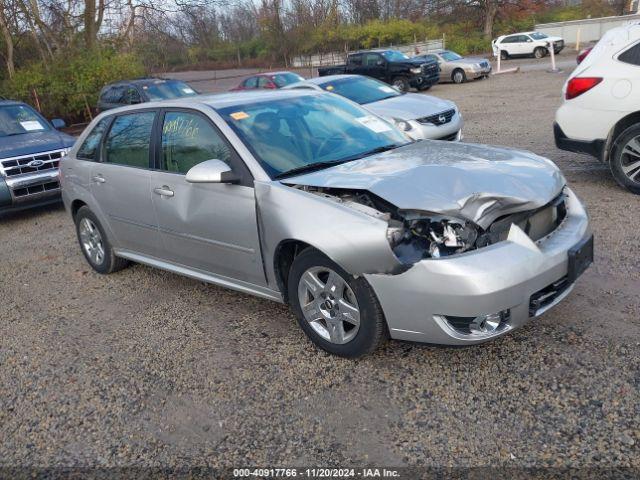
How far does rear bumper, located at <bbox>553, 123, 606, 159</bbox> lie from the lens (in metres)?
6.35

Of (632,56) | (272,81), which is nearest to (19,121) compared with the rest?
(632,56)

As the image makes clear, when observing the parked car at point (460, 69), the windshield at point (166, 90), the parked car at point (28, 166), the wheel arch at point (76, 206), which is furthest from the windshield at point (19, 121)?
the parked car at point (460, 69)

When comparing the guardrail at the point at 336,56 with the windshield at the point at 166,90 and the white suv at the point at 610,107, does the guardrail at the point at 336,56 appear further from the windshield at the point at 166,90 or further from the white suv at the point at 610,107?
the white suv at the point at 610,107

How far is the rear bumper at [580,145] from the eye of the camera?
635 cm

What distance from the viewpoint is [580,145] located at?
21.2 feet

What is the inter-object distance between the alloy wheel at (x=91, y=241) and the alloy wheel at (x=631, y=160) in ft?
17.8

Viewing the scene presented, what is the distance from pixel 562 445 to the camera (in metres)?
2.74

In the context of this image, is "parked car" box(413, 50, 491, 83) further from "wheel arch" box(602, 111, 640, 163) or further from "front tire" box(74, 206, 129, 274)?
"front tire" box(74, 206, 129, 274)

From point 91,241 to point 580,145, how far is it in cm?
527

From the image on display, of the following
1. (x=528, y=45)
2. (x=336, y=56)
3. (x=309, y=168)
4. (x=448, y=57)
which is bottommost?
(x=336, y=56)

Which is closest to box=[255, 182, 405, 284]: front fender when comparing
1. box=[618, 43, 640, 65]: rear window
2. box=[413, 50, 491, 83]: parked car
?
box=[618, 43, 640, 65]: rear window

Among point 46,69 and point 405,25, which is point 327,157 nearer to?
point 46,69

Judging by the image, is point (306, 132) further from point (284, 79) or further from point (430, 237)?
point (284, 79)

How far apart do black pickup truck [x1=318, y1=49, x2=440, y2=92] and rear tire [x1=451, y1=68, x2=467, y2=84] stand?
234 cm
